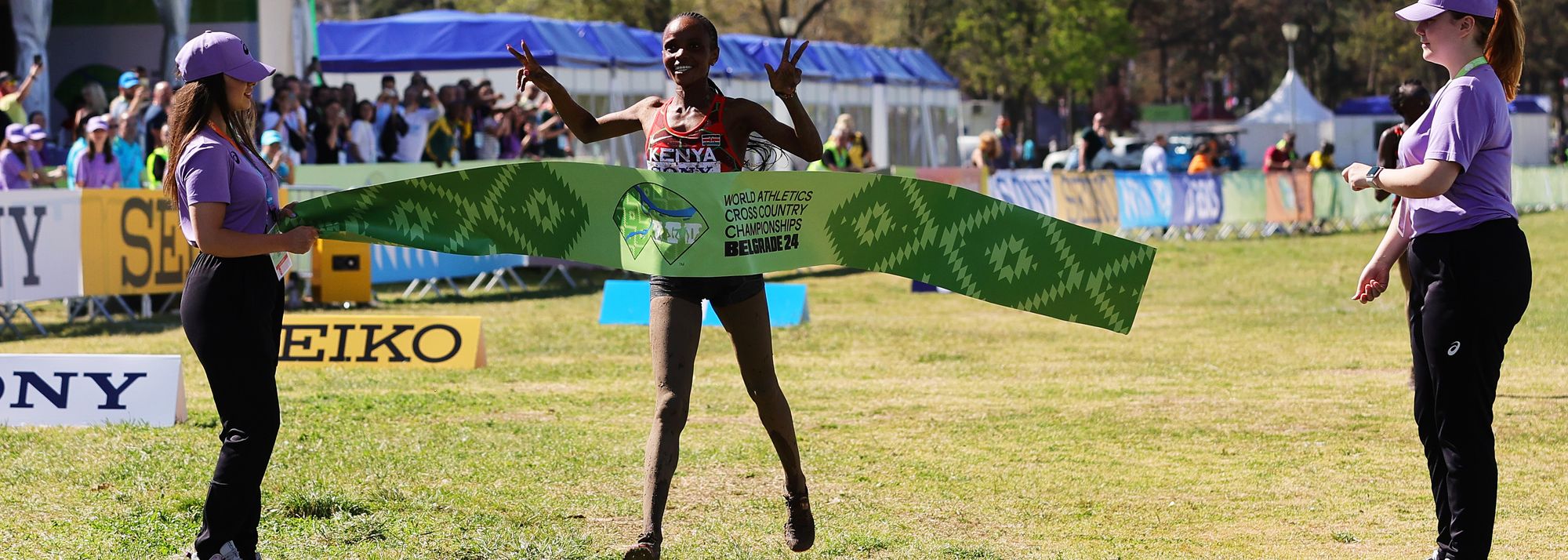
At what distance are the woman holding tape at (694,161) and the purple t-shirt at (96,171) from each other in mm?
11962

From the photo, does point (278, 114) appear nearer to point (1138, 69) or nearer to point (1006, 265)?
point (1006, 265)

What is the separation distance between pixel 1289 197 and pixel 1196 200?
2554 millimetres

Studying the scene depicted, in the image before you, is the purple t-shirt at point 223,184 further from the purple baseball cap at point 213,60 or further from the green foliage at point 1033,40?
the green foliage at point 1033,40

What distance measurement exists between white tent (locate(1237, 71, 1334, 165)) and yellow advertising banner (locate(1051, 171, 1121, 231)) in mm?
32331

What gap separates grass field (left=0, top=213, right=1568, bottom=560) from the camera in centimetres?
660

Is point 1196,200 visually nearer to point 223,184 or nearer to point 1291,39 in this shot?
point 1291,39

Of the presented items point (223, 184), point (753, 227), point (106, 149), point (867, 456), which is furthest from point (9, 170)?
point (753, 227)

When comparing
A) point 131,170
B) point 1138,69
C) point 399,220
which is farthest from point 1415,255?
point 1138,69

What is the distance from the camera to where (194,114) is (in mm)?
5438

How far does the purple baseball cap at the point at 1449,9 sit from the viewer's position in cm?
534

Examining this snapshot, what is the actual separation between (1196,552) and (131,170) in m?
13.6

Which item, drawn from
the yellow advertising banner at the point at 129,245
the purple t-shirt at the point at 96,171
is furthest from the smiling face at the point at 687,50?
the purple t-shirt at the point at 96,171

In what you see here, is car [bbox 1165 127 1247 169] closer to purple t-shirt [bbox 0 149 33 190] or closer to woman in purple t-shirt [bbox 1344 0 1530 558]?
purple t-shirt [bbox 0 149 33 190]

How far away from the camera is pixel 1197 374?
1199 cm
